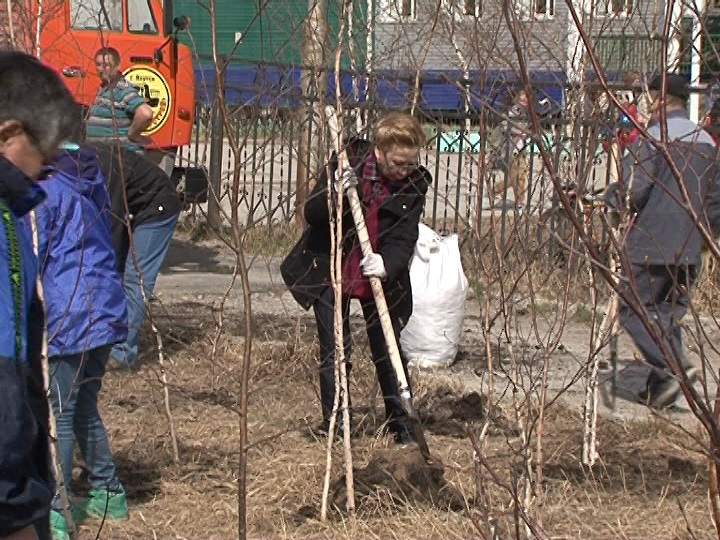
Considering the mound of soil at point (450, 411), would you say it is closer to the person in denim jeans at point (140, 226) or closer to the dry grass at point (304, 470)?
the dry grass at point (304, 470)

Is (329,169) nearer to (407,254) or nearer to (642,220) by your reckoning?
(407,254)

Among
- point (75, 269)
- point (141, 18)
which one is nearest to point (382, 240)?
point (75, 269)

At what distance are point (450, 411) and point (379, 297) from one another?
5.18 feet

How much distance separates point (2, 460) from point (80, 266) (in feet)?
6.53

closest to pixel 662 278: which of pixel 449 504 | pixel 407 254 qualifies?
pixel 407 254

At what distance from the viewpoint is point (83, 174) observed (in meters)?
4.66

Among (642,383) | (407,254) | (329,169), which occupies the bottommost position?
(642,383)

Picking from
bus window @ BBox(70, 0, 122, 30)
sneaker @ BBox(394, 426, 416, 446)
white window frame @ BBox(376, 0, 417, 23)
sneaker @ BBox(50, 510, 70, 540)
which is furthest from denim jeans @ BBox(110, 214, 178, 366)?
bus window @ BBox(70, 0, 122, 30)

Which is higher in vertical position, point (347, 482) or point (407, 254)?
point (407, 254)

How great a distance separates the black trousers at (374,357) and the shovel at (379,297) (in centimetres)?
46

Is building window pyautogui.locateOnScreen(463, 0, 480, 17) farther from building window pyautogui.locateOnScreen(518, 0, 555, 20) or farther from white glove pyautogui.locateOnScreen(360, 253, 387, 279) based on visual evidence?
white glove pyautogui.locateOnScreen(360, 253, 387, 279)

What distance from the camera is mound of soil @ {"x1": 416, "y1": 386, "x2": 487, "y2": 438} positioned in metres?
6.23

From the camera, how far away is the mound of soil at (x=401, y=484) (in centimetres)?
498

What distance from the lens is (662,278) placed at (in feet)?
21.6
